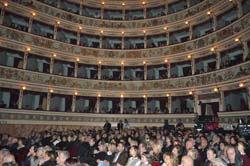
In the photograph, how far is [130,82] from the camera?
83.6 feet

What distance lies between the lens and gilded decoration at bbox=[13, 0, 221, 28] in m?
22.5

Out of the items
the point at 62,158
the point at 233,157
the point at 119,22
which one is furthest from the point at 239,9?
the point at 62,158

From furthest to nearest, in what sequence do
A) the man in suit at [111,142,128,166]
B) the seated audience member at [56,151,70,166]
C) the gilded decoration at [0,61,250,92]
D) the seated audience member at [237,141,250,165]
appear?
the gilded decoration at [0,61,250,92] → the man in suit at [111,142,128,166] → the seated audience member at [237,141,250,165] → the seated audience member at [56,151,70,166]

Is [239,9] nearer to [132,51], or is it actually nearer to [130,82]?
[132,51]

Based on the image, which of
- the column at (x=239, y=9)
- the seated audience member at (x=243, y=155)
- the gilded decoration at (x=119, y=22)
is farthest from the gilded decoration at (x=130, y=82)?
the seated audience member at (x=243, y=155)

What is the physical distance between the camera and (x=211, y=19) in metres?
22.0

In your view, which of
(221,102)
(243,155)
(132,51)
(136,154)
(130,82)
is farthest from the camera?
(132,51)

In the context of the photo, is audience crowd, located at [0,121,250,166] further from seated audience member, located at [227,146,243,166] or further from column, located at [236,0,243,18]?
column, located at [236,0,243,18]

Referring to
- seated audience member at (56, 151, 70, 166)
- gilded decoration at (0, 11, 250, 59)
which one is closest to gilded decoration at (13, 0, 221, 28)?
gilded decoration at (0, 11, 250, 59)

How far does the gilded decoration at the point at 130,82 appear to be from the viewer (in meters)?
18.4

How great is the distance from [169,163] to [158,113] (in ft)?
61.1

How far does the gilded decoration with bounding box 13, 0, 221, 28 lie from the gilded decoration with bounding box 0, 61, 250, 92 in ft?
20.4

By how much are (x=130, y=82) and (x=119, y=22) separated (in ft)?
22.7

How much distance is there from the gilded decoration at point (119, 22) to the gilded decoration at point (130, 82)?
6.23 m
